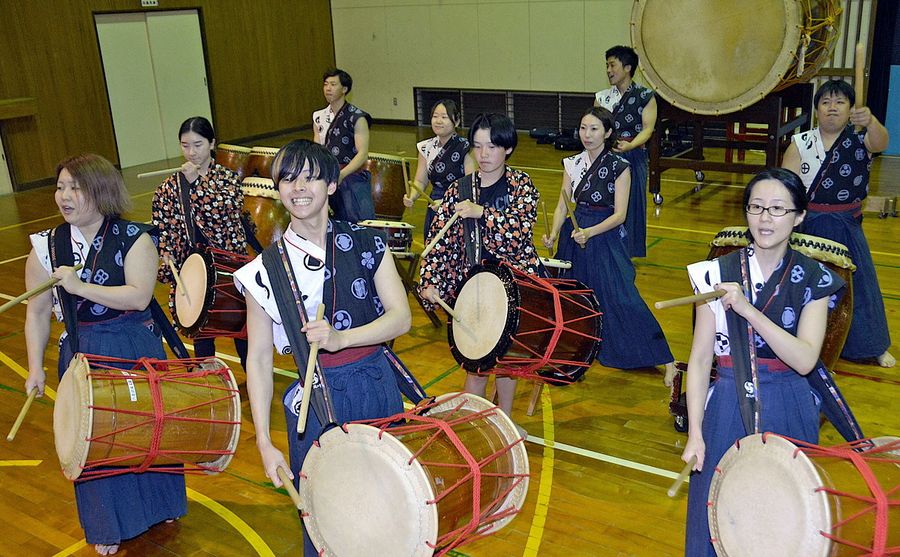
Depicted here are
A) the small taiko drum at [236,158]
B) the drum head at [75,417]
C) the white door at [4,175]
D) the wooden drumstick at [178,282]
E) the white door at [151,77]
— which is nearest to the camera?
the drum head at [75,417]

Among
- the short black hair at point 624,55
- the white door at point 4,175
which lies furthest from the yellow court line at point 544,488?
the white door at point 4,175

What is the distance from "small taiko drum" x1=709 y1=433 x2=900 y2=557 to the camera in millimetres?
1831

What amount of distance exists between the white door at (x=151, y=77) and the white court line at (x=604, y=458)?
9.58m

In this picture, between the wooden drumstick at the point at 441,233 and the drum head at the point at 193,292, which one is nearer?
the wooden drumstick at the point at 441,233

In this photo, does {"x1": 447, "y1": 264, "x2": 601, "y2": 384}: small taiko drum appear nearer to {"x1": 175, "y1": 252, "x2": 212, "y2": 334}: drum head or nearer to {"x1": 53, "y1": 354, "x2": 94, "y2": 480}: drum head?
{"x1": 175, "y1": 252, "x2": 212, "y2": 334}: drum head

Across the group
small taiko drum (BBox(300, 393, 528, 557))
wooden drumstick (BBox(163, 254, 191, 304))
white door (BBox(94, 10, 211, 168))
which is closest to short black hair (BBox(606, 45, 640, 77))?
wooden drumstick (BBox(163, 254, 191, 304))

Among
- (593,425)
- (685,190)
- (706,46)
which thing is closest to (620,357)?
(593,425)

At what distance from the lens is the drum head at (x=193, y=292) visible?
13.0ft

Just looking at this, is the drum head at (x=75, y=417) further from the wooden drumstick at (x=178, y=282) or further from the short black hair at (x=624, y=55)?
the short black hair at (x=624, y=55)

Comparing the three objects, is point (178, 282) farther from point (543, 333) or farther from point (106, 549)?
point (543, 333)

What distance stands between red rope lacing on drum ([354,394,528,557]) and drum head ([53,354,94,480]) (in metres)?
1.00

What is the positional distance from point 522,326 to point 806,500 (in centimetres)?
159

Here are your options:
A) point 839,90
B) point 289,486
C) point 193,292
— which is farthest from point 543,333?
point 839,90

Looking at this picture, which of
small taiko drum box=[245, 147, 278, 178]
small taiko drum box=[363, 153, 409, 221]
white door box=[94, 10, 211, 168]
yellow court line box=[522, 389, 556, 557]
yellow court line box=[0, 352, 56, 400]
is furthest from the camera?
white door box=[94, 10, 211, 168]
